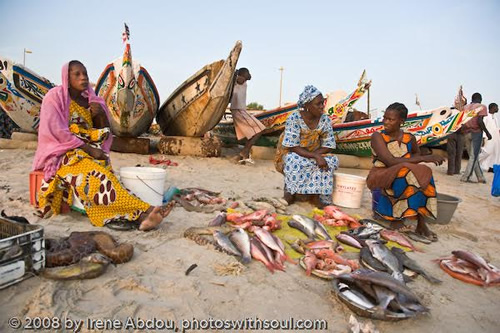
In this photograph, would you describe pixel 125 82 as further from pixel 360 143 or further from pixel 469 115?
pixel 469 115

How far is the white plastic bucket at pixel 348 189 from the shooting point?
16.3ft

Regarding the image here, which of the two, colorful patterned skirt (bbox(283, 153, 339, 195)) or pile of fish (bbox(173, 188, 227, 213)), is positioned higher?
colorful patterned skirt (bbox(283, 153, 339, 195))

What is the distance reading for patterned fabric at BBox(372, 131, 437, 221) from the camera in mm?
3910

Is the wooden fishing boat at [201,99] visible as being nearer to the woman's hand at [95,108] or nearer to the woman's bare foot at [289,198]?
the woman's bare foot at [289,198]

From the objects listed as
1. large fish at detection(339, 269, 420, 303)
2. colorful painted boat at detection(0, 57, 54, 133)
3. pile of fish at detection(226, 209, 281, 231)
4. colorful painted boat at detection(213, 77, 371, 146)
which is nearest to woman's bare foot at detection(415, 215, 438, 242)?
pile of fish at detection(226, 209, 281, 231)

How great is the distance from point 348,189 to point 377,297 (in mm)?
3052

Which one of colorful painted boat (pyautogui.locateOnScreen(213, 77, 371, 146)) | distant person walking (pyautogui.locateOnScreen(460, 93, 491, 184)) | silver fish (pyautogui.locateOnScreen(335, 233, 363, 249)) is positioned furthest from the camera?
colorful painted boat (pyautogui.locateOnScreen(213, 77, 371, 146))

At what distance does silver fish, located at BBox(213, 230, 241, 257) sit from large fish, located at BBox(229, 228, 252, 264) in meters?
0.04

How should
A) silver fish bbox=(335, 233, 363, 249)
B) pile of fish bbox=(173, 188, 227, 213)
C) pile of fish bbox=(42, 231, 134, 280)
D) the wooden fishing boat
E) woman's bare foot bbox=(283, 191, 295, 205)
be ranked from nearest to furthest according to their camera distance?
pile of fish bbox=(42, 231, 134, 280)
silver fish bbox=(335, 233, 363, 249)
pile of fish bbox=(173, 188, 227, 213)
woman's bare foot bbox=(283, 191, 295, 205)
the wooden fishing boat

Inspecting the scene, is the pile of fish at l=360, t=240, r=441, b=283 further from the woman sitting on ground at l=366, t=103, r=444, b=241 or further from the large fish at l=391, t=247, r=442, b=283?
the woman sitting on ground at l=366, t=103, r=444, b=241

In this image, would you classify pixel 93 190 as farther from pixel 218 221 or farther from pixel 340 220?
pixel 340 220

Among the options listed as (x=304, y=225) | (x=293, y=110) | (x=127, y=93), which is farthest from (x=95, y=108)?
(x=293, y=110)

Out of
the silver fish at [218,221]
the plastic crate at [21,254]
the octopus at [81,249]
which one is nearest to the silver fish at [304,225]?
the silver fish at [218,221]

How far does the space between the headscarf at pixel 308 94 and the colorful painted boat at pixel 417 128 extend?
14.3ft
